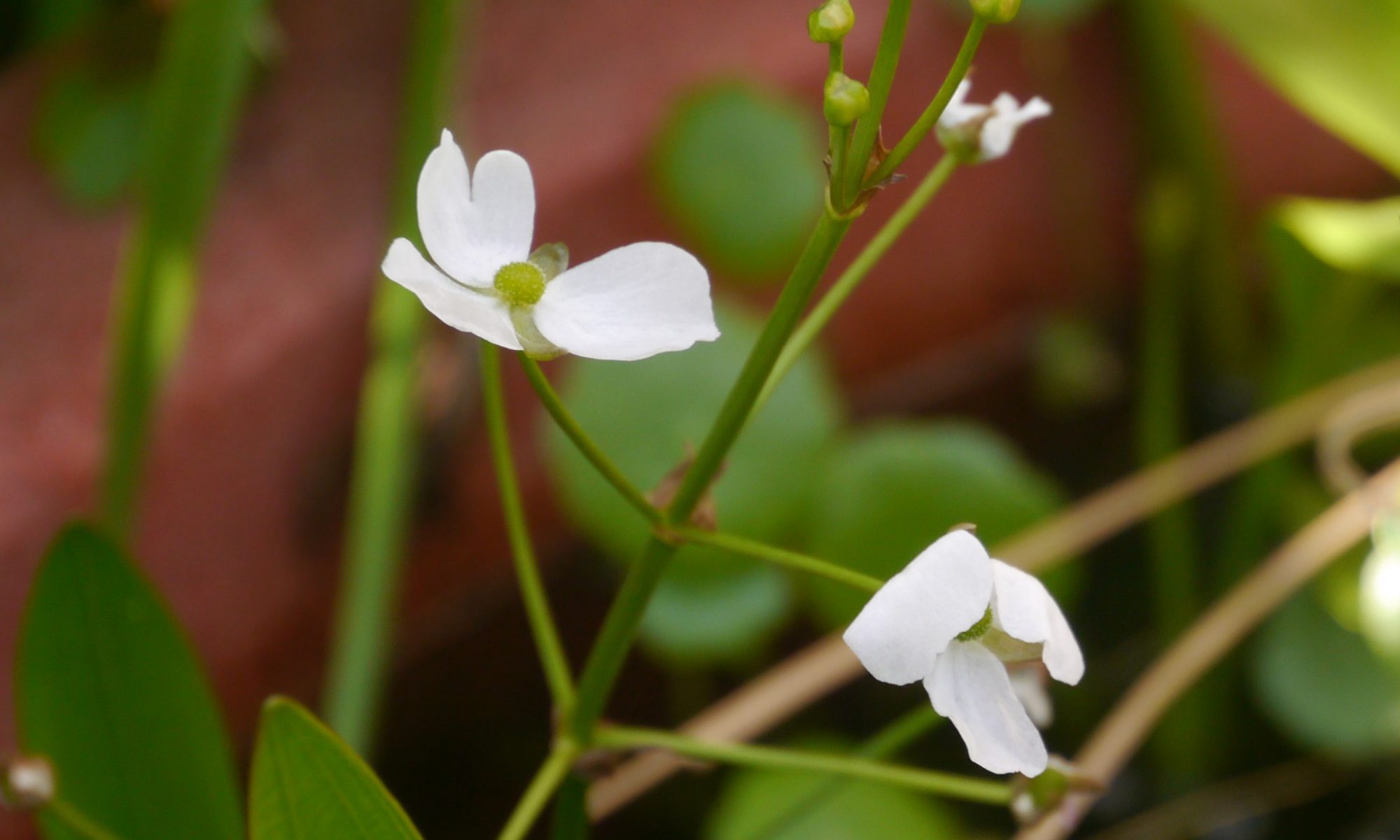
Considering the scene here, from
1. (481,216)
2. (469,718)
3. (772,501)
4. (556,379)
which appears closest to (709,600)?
(772,501)

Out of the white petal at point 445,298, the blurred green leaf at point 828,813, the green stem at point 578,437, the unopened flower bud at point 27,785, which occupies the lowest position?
the unopened flower bud at point 27,785

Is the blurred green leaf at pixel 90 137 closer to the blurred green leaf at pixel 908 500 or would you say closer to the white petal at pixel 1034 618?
the blurred green leaf at pixel 908 500

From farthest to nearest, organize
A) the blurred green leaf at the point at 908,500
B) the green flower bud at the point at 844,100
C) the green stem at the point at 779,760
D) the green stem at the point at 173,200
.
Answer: the blurred green leaf at the point at 908,500 → the green stem at the point at 173,200 → the green stem at the point at 779,760 → the green flower bud at the point at 844,100

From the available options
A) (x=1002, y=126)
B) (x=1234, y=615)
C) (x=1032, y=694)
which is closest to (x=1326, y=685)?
(x=1234, y=615)

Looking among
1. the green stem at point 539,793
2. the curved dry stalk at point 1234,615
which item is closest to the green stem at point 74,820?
the green stem at point 539,793

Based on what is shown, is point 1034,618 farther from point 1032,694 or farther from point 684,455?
point 684,455

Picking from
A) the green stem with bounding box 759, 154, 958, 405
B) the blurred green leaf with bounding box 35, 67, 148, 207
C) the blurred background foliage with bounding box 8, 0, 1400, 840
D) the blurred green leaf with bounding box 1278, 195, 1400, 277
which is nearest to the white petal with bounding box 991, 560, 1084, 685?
the green stem with bounding box 759, 154, 958, 405
